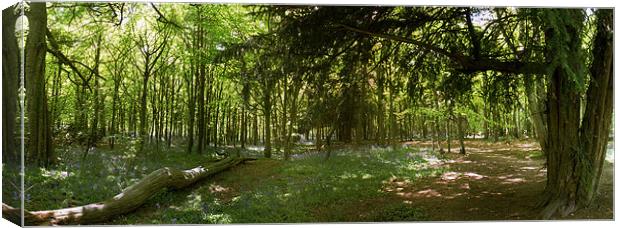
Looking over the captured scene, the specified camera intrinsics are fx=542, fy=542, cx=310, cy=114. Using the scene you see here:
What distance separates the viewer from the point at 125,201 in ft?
17.4

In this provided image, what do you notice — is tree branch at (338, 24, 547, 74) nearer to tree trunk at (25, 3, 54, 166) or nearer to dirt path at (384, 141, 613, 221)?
dirt path at (384, 141, 613, 221)

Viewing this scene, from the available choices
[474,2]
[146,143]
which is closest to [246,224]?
[146,143]

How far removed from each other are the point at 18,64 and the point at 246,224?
8.76ft

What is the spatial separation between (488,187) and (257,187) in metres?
2.56

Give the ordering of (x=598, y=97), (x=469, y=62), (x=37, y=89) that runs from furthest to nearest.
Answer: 1. (x=469, y=62)
2. (x=598, y=97)
3. (x=37, y=89)

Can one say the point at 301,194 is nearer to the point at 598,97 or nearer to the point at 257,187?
the point at 257,187

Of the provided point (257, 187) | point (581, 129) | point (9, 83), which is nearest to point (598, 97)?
point (581, 129)

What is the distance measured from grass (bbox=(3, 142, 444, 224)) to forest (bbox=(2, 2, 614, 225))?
15 millimetres

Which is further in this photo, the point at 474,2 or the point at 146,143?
the point at 474,2

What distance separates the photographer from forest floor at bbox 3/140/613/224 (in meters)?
5.41

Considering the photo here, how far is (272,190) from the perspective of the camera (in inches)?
224

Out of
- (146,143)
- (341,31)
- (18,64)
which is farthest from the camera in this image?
(341,31)

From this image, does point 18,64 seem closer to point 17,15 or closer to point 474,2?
point 17,15

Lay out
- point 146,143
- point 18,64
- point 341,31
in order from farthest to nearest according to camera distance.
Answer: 1. point 341,31
2. point 146,143
3. point 18,64
